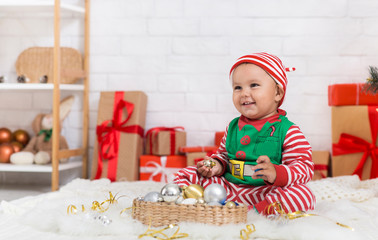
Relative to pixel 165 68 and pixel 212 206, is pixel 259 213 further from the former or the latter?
pixel 165 68

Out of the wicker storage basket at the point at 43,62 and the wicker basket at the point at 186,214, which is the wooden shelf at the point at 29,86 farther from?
the wicker basket at the point at 186,214

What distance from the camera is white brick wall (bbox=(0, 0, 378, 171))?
2104mm

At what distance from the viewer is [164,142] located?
2014 millimetres

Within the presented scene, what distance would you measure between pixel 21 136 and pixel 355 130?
1.59 m

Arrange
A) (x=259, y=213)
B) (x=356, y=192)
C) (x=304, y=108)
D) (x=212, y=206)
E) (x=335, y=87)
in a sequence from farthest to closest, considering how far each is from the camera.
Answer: (x=304, y=108) → (x=335, y=87) → (x=356, y=192) → (x=259, y=213) → (x=212, y=206)

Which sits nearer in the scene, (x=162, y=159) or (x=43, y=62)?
(x=162, y=159)

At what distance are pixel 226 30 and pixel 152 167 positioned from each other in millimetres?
756

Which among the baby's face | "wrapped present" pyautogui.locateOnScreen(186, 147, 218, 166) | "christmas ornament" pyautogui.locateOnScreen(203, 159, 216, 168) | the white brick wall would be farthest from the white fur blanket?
the white brick wall

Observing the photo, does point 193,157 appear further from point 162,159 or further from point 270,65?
point 270,65

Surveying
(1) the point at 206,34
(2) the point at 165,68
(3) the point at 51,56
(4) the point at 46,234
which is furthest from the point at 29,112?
(4) the point at 46,234

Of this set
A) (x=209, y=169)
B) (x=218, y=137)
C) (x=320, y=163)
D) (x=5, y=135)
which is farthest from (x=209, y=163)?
(x=5, y=135)

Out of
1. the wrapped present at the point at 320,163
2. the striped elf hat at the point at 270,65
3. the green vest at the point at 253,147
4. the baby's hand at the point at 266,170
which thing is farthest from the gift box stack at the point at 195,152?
the baby's hand at the point at 266,170

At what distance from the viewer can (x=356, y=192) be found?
152 centimetres

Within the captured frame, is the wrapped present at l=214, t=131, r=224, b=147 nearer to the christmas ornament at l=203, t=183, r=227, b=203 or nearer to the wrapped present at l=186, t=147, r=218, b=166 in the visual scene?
the wrapped present at l=186, t=147, r=218, b=166
